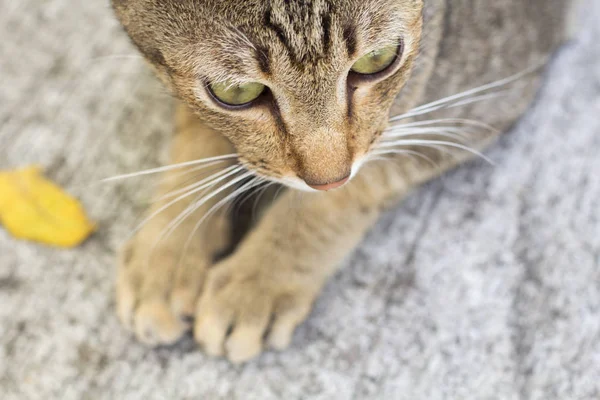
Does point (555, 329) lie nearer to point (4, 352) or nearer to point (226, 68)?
point (226, 68)

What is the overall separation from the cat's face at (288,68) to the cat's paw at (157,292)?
209 mm

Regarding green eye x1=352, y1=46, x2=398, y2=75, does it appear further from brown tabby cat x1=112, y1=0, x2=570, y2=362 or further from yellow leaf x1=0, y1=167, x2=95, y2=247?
yellow leaf x1=0, y1=167, x2=95, y2=247

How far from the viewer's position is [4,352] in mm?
885

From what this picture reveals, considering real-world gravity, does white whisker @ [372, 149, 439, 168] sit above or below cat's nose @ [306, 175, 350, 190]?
below

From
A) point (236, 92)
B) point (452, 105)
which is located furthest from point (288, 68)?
point (452, 105)

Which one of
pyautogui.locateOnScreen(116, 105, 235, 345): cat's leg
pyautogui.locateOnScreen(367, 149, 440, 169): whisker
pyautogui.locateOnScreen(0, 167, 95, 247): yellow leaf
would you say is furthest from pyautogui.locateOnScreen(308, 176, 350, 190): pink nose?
pyautogui.locateOnScreen(0, 167, 95, 247): yellow leaf

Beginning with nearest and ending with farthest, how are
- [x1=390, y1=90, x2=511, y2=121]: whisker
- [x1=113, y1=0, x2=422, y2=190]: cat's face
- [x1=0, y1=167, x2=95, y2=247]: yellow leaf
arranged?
[x1=113, y1=0, x2=422, y2=190]: cat's face, [x1=390, y1=90, x2=511, y2=121]: whisker, [x1=0, y1=167, x2=95, y2=247]: yellow leaf

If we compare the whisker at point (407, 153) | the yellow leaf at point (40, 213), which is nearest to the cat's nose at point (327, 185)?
the whisker at point (407, 153)

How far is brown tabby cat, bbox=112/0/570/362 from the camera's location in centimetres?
65

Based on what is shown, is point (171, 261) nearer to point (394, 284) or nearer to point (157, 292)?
point (157, 292)

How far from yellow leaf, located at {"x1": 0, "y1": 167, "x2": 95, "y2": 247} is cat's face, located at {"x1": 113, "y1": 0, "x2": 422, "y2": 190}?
0.33 meters

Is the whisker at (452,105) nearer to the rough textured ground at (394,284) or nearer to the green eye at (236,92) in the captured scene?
the rough textured ground at (394,284)

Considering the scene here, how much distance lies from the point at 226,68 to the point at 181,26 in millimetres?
67

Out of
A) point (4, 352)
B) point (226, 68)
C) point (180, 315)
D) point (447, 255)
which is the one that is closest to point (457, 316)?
point (447, 255)
